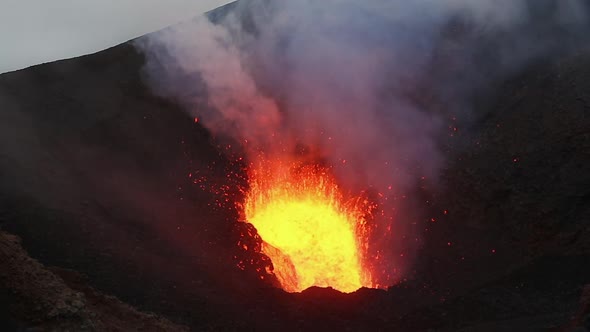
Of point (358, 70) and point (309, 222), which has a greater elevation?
point (358, 70)

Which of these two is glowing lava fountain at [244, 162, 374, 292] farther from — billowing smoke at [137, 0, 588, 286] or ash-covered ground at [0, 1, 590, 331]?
ash-covered ground at [0, 1, 590, 331]

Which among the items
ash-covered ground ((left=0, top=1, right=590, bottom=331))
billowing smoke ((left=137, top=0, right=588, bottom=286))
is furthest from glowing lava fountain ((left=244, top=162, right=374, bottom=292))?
ash-covered ground ((left=0, top=1, right=590, bottom=331))

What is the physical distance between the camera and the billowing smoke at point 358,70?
37.3ft

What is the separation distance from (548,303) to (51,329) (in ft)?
20.9

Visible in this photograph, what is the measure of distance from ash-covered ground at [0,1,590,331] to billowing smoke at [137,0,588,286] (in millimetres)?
459

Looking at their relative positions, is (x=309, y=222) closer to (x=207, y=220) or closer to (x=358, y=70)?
(x=207, y=220)

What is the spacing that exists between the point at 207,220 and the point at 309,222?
2.38 metres

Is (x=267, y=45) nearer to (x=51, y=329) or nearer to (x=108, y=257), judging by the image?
(x=108, y=257)

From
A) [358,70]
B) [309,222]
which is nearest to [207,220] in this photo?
[309,222]

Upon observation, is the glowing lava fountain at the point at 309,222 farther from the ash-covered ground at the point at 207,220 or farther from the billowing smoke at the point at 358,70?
the ash-covered ground at the point at 207,220

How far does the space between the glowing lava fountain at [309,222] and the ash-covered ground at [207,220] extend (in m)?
0.71

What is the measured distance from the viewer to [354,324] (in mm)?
8141

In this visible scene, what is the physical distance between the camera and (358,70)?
39.9 feet

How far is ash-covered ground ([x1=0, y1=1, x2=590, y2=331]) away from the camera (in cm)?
802
